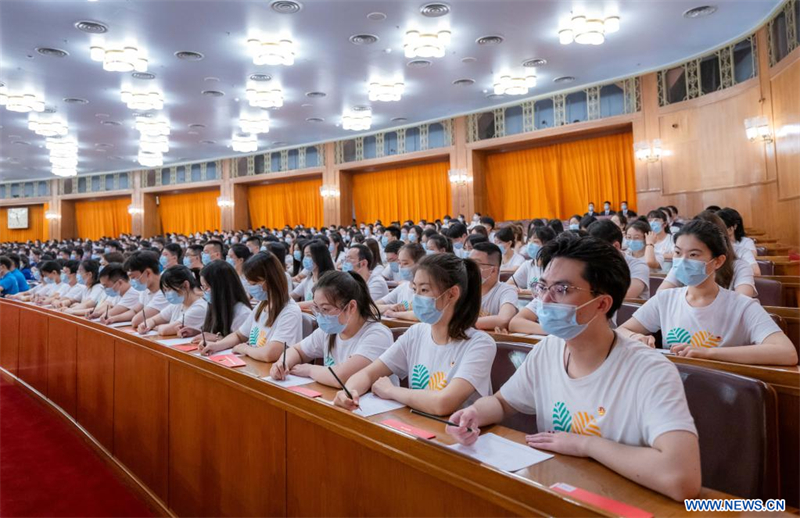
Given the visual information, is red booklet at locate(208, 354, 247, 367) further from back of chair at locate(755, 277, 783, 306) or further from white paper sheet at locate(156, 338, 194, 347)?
back of chair at locate(755, 277, 783, 306)

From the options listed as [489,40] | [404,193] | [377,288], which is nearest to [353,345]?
[377,288]

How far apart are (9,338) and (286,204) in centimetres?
1283

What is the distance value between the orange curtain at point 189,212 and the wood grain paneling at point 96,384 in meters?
15.9

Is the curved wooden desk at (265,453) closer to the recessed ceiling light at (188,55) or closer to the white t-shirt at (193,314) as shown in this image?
the white t-shirt at (193,314)

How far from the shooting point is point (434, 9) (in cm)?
709

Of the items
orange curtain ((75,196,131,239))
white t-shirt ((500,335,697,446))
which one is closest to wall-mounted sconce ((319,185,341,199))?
orange curtain ((75,196,131,239))

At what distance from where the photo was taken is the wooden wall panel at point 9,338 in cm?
534

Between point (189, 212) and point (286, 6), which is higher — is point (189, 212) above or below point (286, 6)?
below

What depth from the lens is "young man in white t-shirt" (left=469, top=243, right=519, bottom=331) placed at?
3.31m

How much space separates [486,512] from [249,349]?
1847mm

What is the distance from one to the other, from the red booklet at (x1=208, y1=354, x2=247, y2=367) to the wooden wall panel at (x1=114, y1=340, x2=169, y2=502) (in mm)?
396

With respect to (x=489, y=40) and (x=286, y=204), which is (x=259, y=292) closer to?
(x=489, y=40)

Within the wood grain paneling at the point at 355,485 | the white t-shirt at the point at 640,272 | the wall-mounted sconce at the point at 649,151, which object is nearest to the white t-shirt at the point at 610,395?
the wood grain paneling at the point at 355,485

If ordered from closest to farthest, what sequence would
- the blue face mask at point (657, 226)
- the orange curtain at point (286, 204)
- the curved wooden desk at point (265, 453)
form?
the curved wooden desk at point (265, 453) < the blue face mask at point (657, 226) < the orange curtain at point (286, 204)
